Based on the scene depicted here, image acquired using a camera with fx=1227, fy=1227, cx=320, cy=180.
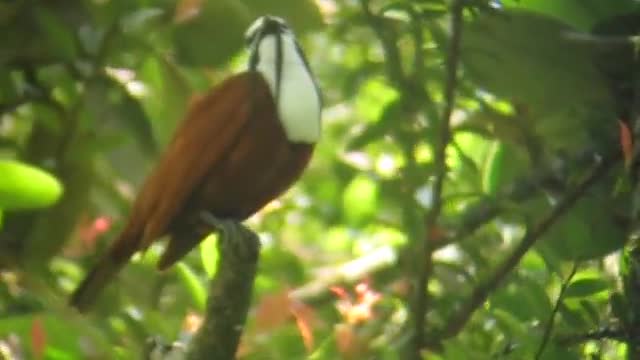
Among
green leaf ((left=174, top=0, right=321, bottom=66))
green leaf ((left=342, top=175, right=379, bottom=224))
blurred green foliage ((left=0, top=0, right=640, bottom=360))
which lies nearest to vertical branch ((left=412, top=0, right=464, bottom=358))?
blurred green foliage ((left=0, top=0, right=640, bottom=360))

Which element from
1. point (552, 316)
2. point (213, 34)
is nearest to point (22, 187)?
point (213, 34)

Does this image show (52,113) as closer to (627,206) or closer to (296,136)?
(296,136)

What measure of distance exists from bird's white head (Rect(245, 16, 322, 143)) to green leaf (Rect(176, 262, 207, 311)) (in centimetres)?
11

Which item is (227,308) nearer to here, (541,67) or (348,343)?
(348,343)

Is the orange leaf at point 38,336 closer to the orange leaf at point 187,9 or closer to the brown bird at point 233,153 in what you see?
the brown bird at point 233,153

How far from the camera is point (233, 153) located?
742 millimetres

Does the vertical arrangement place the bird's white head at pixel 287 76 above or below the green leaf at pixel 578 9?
above

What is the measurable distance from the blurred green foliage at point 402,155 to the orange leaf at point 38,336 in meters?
0.02

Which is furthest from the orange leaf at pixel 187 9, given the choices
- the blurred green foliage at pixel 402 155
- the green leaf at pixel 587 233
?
the green leaf at pixel 587 233

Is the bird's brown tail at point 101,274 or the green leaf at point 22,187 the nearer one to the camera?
the green leaf at point 22,187

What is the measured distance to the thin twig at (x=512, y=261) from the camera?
0.68 m

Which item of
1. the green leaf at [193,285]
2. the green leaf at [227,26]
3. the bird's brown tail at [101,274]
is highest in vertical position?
the green leaf at [227,26]

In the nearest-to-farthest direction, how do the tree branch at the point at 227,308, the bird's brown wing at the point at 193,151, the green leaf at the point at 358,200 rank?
the tree branch at the point at 227,308 → the bird's brown wing at the point at 193,151 → the green leaf at the point at 358,200

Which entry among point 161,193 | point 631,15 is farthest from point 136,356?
point 631,15
